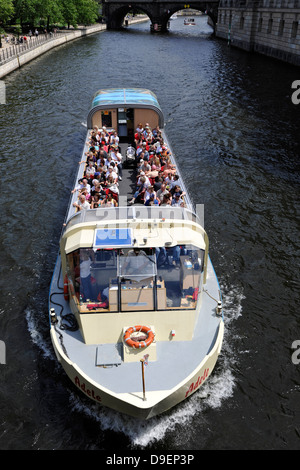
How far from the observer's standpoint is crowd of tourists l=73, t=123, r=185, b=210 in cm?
1633

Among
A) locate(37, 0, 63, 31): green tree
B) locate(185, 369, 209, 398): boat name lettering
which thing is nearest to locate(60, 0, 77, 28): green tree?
locate(37, 0, 63, 31): green tree

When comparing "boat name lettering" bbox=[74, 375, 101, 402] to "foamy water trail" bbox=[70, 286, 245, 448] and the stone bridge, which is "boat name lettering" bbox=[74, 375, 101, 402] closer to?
"foamy water trail" bbox=[70, 286, 245, 448]

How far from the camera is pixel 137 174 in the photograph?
22.0 metres

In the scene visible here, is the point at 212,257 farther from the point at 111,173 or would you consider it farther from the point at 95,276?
the point at 95,276

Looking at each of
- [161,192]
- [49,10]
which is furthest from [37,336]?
[49,10]

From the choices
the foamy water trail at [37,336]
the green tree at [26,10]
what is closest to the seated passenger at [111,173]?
the foamy water trail at [37,336]

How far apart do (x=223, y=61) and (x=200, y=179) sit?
166 feet

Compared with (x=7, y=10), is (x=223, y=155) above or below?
below

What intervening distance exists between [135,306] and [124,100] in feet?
57.4

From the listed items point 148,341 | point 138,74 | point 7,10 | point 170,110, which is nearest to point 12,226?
point 148,341

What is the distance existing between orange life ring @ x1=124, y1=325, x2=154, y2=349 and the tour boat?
3 centimetres

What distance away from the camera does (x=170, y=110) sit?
43438mm

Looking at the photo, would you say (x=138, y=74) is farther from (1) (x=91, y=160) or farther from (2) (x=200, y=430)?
(2) (x=200, y=430)

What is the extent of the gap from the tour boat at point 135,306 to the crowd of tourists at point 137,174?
3.26 metres
